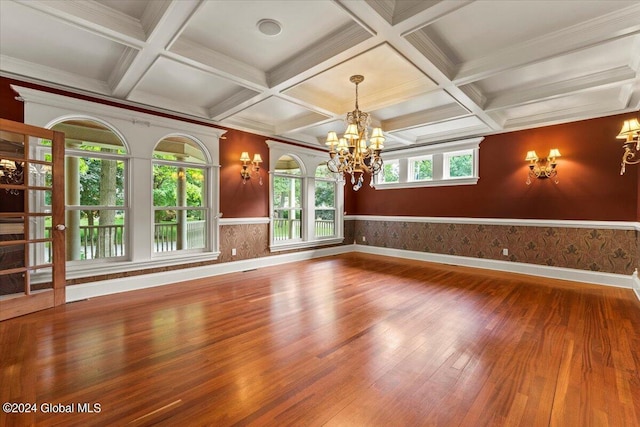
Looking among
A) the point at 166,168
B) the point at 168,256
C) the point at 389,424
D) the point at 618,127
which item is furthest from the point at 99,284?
the point at 618,127

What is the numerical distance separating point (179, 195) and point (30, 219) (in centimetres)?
190

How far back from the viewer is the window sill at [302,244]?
6.02m

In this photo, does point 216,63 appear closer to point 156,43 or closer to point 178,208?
point 156,43

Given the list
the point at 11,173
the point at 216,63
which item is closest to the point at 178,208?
the point at 11,173

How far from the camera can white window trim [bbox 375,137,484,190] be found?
19.1ft

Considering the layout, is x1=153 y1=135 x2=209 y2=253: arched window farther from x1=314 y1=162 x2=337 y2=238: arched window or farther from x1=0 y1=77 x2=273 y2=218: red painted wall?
x1=314 y1=162 x2=337 y2=238: arched window

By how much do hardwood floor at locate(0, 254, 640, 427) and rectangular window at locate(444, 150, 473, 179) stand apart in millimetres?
2944

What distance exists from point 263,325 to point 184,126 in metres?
3.57

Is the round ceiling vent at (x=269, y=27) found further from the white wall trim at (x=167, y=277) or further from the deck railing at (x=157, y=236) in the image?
the white wall trim at (x=167, y=277)

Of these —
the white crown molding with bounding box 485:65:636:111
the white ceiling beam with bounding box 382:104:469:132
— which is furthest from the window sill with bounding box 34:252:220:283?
the white crown molding with bounding box 485:65:636:111

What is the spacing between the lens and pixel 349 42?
2643 millimetres

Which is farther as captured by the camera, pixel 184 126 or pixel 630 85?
pixel 184 126

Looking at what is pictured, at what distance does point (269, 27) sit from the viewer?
262cm

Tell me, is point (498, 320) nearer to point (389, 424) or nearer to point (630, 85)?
point (389, 424)
